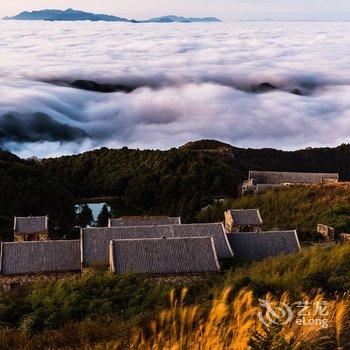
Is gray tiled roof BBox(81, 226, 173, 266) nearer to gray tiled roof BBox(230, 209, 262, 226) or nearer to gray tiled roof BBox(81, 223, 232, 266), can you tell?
gray tiled roof BBox(81, 223, 232, 266)

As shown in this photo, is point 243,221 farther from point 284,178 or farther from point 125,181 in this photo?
point 125,181

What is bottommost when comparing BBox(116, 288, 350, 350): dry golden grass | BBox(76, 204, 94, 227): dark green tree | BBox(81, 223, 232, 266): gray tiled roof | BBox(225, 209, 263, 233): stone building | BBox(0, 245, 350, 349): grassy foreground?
BBox(76, 204, 94, 227): dark green tree

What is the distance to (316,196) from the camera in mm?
35375

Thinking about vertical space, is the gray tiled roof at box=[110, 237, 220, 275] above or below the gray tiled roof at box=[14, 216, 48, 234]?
above

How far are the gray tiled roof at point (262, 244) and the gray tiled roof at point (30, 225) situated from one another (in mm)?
8953

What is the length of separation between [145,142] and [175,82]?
1760 inches

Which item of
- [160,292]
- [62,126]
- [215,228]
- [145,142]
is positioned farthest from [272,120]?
[160,292]

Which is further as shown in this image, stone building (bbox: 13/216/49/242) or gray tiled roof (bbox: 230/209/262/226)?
gray tiled roof (bbox: 230/209/262/226)

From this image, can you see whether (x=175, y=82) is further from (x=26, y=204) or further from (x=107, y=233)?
(x=107, y=233)

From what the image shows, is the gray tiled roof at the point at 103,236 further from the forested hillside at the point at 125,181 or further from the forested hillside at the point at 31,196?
the forested hillside at the point at 31,196

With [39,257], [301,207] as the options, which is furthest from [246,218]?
[39,257]

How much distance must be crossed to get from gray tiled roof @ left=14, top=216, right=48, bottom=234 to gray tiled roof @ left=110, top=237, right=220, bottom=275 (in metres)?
8.74

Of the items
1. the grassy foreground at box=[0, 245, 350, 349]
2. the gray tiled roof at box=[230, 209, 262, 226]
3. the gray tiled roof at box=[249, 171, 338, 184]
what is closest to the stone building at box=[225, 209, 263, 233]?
the gray tiled roof at box=[230, 209, 262, 226]

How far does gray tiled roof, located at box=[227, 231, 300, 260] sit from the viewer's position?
19.8 meters
